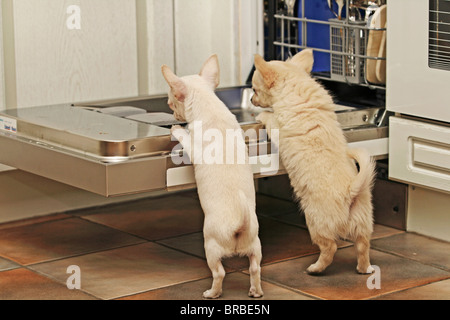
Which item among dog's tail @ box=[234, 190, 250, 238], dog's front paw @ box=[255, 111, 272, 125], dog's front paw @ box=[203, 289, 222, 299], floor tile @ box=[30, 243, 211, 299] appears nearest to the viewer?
dog's tail @ box=[234, 190, 250, 238]

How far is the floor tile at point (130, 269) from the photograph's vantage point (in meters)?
2.40

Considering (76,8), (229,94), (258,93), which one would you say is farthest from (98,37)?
(258,93)

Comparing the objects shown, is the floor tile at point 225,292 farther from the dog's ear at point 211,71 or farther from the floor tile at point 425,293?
the dog's ear at point 211,71

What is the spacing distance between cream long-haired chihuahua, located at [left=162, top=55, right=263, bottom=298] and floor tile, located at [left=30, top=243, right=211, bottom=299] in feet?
0.73

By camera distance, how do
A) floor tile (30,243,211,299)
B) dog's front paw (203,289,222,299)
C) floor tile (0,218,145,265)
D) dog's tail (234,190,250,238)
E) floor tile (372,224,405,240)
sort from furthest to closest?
floor tile (372,224,405,240)
floor tile (0,218,145,265)
floor tile (30,243,211,299)
dog's front paw (203,289,222,299)
dog's tail (234,190,250,238)

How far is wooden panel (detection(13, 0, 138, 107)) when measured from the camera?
9.50 ft

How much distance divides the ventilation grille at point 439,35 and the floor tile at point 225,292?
29.9 inches

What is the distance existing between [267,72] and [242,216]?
0.48 metres

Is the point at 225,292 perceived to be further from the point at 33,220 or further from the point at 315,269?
the point at 33,220

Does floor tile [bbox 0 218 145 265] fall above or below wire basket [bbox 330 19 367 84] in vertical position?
below

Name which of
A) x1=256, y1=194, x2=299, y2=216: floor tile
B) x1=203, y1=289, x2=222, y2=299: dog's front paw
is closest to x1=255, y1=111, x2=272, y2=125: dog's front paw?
x1=203, y1=289, x2=222, y2=299: dog's front paw

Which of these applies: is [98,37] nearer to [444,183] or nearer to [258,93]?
[258,93]

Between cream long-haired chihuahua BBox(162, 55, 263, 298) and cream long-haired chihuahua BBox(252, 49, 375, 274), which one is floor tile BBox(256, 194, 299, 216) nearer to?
cream long-haired chihuahua BBox(252, 49, 375, 274)

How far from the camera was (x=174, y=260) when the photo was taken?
2633mm
